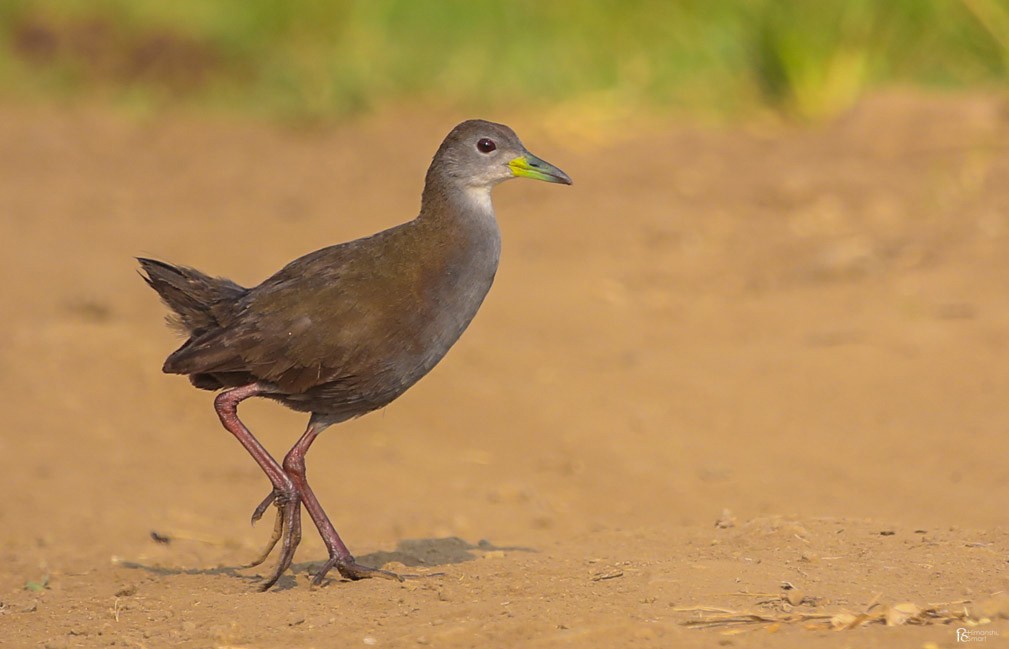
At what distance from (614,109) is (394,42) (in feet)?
11.2

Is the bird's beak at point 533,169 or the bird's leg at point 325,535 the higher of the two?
the bird's beak at point 533,169

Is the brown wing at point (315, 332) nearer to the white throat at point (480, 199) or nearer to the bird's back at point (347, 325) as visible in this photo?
the bird's back at point (347, 325)

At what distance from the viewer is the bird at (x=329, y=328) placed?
205 inches

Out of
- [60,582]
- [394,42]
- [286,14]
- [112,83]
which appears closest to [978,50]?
[394,42]

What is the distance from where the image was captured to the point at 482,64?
15.5m

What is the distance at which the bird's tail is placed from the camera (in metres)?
5.44

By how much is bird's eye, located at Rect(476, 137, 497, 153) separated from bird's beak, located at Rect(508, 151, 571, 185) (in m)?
0.09

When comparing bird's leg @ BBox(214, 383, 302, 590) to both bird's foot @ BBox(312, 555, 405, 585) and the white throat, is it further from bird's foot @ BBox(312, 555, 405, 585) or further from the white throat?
the white throat

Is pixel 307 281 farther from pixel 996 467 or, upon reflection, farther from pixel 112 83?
pixel 112 83
